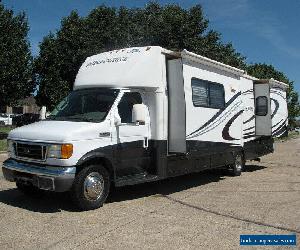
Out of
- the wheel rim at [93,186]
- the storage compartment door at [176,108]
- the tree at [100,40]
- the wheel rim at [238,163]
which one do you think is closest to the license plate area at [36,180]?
the wheel rim at [93,186]

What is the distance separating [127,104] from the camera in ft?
30.1

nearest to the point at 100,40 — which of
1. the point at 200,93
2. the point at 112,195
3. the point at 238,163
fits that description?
the point at 238,163

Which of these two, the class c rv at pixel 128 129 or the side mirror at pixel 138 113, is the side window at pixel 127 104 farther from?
the side mirror at pixel 138 113

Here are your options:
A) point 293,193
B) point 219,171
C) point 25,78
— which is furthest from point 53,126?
point 25,78

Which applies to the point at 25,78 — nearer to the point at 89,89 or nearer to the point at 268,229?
the point at 89,89

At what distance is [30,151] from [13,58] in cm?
1961

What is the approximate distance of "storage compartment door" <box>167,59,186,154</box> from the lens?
9.91 metres

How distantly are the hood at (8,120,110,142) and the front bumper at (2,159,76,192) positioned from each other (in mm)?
531

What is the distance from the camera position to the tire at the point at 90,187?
7984 millimetres

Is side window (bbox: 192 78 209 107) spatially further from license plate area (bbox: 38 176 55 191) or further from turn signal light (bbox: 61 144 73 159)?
license plate area (bbox: 38 176 55 191)

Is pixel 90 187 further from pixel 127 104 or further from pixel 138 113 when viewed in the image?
pixel 127 104

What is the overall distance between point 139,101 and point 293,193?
450 cm

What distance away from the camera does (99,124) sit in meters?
8.38

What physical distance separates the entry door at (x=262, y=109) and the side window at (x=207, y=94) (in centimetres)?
339
